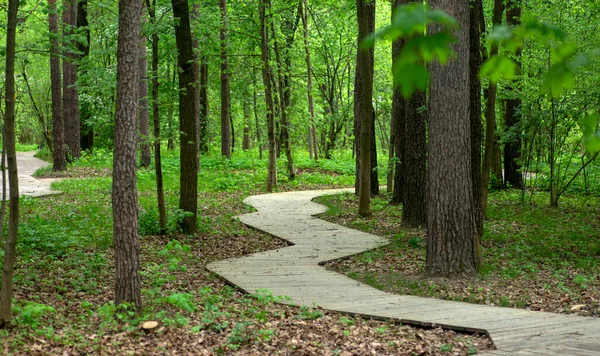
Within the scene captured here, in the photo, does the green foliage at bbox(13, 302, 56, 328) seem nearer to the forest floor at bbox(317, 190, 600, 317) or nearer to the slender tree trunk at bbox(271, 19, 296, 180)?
the forest floor at bbox(317, 190, 600, 317)

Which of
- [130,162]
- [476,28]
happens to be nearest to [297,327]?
[130,162]

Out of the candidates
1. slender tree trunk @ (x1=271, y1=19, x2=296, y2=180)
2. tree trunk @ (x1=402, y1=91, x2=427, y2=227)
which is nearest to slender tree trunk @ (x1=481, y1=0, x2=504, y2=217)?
tree trunk @ (x1=402, y1=91, x2=427, y2=227)

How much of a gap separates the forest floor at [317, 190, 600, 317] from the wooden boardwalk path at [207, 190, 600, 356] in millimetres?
462

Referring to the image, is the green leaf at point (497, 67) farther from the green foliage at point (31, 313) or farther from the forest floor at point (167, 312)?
the green foliage at point (31, 313)

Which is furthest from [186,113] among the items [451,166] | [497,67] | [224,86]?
[224,86]

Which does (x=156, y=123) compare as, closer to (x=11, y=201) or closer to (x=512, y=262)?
(x=11, y=201)

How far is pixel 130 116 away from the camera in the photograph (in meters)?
6.35

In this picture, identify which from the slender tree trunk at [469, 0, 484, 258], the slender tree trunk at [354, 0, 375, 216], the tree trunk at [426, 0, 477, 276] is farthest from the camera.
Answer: the slender tree trunk at [354, 0, 375, 216]

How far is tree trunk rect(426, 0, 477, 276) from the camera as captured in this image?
8391mm

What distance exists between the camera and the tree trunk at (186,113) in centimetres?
1100

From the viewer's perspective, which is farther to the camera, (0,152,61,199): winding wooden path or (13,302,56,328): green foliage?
(0,152,61,199): winding wooden path

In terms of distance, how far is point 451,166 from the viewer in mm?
8461

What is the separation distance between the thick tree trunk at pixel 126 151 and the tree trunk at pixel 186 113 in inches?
166

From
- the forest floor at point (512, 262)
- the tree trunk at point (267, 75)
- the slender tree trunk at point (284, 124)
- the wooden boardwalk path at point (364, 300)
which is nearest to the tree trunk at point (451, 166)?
the forest floor at point (512, 262)
